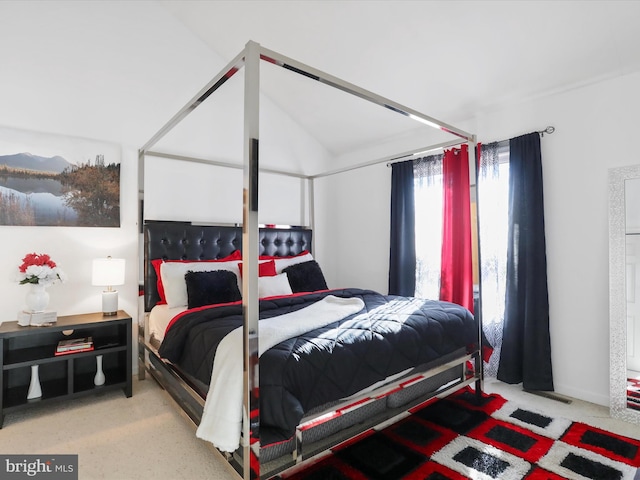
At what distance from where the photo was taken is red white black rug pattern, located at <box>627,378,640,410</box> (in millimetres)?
2521

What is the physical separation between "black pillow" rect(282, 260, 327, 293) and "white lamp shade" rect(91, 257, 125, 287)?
1.53m

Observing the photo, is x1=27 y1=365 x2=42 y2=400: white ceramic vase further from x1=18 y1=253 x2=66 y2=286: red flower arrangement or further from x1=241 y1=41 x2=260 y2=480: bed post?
x1=241 y1=41 x2=260 y2=480: bed post

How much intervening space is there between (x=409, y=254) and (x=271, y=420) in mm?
2745

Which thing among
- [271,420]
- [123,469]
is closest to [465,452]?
[271,420]

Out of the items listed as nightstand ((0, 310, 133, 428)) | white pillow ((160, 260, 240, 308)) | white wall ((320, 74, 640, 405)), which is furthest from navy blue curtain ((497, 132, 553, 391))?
nightstand ((0, 310, 133, 428))

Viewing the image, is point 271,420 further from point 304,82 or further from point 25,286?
point 304,82

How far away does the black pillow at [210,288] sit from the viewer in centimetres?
290

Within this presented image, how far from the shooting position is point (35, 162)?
2.89 metres

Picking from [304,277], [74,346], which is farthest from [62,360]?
[304,277]

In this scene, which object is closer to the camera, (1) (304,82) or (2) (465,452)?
(2) (465,452)

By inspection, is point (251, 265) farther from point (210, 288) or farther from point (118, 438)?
point (118, 438)

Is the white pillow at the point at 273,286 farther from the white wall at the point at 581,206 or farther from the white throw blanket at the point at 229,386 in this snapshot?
the white wall at the point at 581,206

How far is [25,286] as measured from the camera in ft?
9.39

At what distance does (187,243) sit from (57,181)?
113 centimetres
